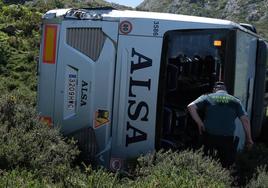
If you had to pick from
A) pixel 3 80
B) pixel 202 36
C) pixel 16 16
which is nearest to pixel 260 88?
pixel 202 36

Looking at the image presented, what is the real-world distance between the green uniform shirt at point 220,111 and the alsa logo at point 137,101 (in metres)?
0.71

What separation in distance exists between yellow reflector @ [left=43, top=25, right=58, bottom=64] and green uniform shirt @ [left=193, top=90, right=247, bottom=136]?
2.19m

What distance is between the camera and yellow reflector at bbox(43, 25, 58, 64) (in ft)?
25.7

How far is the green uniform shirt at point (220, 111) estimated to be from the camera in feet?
23.5

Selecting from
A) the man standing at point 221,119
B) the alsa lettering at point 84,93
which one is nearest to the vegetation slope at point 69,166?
the man standing at point 221,119

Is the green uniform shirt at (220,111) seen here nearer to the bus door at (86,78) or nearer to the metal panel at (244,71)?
the metal panel at (244,71)

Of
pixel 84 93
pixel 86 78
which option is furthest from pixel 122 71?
pixel 84 93

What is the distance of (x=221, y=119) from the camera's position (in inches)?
283

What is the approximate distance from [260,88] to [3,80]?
28.5ft

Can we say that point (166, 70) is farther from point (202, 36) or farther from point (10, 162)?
point (10, 162)

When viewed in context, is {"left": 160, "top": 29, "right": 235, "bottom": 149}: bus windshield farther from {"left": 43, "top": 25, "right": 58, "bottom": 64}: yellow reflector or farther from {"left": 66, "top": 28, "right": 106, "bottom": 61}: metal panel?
{"left": 43, "top": 25, "right": 58, "bottom": 64}: yellow reflector

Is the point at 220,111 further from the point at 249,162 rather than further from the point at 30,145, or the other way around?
the point at 30,145

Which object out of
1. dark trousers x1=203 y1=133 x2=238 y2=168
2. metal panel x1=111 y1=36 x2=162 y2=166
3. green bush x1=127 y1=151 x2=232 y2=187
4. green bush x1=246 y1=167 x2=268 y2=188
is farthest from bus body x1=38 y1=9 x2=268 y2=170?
green bush x1=246 y1=167 x2=268 y2=188

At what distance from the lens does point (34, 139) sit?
6.14 m
